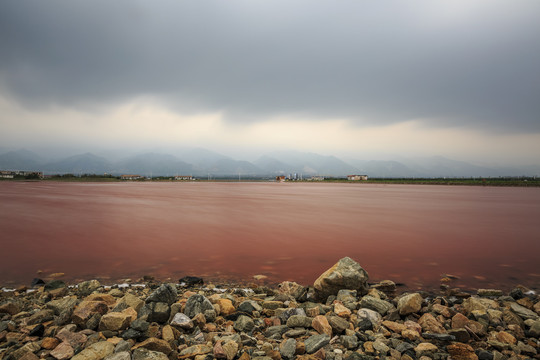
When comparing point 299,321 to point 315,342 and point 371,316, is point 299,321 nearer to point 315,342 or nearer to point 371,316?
point 315,342

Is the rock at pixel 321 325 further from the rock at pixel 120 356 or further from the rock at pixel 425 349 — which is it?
the rock at pixel 120 356

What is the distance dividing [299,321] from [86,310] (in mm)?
4582

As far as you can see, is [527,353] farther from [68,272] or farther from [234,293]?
[68,272]

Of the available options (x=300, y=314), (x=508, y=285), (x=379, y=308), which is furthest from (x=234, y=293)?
(x=508, y=285)

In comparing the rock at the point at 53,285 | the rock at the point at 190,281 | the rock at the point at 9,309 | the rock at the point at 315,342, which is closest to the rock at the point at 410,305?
the rock at the point at 315,342

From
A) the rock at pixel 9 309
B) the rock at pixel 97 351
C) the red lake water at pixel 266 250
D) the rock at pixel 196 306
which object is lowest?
the red lake water at pixel 266 250

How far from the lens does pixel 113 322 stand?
540cm

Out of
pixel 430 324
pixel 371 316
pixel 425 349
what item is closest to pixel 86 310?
pixel 371 316

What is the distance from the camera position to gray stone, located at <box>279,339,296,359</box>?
4812 millimetres

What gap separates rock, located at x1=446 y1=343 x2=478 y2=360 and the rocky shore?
0.05 ft

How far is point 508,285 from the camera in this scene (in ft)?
30.1

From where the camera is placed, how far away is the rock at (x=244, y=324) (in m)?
5.69

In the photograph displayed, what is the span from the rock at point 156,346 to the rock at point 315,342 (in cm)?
249

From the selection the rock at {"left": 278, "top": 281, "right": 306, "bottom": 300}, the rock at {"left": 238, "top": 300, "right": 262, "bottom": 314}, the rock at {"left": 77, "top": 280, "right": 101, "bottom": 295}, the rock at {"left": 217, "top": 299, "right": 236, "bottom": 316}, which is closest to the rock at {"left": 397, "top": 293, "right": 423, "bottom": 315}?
the rock at {"left": 278, "top": 281, "right": 306, "bottom": 300}
